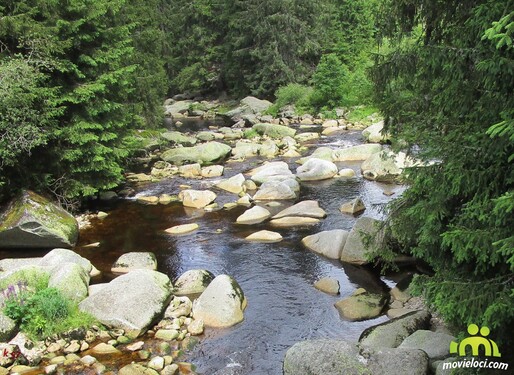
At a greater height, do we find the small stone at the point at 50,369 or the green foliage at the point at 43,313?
the green foliage at the point at 43,313

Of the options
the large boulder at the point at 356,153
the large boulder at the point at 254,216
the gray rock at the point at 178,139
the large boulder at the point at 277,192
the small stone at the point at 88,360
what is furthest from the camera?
the gray rock at the point at 178,139

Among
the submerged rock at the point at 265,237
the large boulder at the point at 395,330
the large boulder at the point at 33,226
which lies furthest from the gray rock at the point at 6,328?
the submerged rock at the point at 265,237

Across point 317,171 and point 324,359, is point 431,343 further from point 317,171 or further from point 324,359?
point 317,171

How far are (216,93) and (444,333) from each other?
41375mm

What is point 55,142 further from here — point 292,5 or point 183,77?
point 183,77

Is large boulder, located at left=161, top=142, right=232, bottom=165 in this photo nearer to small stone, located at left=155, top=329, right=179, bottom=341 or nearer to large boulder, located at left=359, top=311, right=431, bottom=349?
small stone, located at left=155, top=329, right=179, bottom=341

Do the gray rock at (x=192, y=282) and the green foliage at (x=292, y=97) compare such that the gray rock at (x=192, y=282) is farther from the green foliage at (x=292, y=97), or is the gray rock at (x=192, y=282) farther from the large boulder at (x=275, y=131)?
the green foliage at (x=292, y=97)

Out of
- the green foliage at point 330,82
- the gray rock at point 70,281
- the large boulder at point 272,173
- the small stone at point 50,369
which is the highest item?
the green foliage at point 330,82

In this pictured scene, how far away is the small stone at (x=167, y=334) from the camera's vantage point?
8.91 meters

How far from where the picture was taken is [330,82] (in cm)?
3425

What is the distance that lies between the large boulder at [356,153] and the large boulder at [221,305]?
1267 centimetres

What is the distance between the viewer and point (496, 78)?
466 cm

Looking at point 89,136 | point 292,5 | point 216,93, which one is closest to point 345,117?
point 292,5

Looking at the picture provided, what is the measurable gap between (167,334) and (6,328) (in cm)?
288
